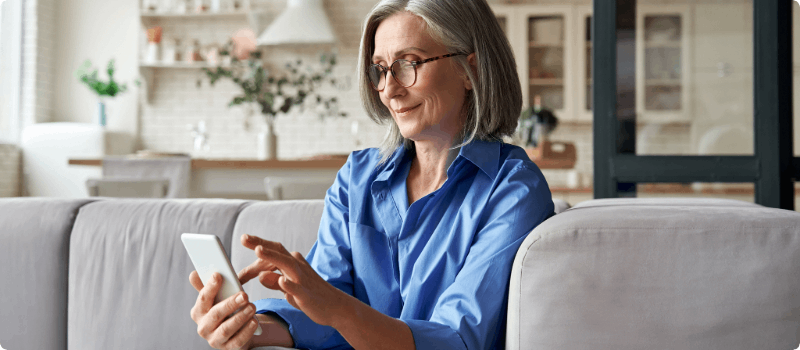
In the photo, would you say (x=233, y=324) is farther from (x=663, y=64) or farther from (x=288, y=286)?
(x=663, y=64)

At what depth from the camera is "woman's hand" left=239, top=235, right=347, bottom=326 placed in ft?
2.41

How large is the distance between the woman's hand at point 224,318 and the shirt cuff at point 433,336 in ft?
0.70

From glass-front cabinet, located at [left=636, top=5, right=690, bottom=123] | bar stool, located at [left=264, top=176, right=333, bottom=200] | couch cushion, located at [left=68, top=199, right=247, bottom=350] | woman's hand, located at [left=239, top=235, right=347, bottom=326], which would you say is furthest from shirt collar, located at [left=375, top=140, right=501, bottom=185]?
bar stool, located at [left=264, top=176, right=333, bottom=200]

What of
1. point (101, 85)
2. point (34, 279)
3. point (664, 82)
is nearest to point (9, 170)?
point (101, 85)

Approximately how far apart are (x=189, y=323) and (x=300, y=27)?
4.51 metres

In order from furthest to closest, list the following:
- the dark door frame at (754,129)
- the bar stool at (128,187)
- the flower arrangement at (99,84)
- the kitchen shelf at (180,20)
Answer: the kitchen shelf at (180,20), the flower arrangement at (99,84), the bar stool at (128,187), the dark door frame at (754,129)

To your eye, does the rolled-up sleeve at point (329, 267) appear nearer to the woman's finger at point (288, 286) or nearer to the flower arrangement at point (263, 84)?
the woman's finger at point (288, 286)

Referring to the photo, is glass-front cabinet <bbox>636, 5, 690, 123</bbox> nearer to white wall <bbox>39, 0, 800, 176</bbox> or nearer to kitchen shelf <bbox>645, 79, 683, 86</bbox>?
kitchen shelf <bbox>645, 79, 683, 86</bbox>

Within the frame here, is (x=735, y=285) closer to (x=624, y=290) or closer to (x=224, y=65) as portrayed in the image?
(x=624, y=290)

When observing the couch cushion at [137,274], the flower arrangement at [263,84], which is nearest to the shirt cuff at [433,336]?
the couch cushion at [137,274]

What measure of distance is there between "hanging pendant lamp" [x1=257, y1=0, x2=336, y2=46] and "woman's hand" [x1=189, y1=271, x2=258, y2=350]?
4.98 metres

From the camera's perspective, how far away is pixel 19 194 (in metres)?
5.71

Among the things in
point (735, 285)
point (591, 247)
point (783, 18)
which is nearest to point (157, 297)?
point (591, 247)

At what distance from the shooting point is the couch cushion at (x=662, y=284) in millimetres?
792
